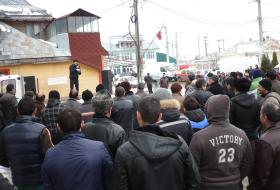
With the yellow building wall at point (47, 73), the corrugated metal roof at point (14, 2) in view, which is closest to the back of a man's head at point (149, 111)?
the yellow building wall at point (47, 73)

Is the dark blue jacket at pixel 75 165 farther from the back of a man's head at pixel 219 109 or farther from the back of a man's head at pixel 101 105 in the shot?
the back of a man's head at pixel 219 109

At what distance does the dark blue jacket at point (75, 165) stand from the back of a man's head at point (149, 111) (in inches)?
23.2

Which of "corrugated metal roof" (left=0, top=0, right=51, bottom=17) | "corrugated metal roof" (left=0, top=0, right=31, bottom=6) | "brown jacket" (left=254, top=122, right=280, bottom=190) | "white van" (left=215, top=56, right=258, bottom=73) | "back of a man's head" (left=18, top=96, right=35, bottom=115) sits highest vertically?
"corrugated metal roof" (left=0, top=0, right=31, bottom=6)

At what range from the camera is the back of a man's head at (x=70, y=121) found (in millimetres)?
3982

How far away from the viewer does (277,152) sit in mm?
4328

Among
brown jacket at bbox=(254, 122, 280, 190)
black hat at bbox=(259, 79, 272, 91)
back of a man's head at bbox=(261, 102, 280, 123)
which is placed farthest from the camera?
black hat at bbox=(259, 79, 272, 91)

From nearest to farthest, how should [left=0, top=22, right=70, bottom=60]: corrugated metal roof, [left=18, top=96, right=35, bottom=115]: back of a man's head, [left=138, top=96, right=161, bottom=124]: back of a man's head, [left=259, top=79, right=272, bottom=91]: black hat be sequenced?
[left=138, top=96, right=161, bottom=124]: back of a man's head
[left=18, top=96, right=35, bottom=115]: back of a man's head
[left=259, top=79, right=272, bottom=91]: black hat
[left=0, top=22, right=70, bottom=60]: corrugated metal roof

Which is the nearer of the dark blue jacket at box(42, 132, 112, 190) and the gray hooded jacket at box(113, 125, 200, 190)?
the gray hooded jacket at box(113, 125, 200, 190)

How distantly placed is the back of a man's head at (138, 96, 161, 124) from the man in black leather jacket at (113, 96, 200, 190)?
82mm

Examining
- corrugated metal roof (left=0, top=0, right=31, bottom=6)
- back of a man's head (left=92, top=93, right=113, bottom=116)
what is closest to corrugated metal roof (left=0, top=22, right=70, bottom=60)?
corrugated metal roof (left=0, top=0, right=31, bottom=6)

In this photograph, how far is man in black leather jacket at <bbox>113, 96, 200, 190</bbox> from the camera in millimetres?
3441

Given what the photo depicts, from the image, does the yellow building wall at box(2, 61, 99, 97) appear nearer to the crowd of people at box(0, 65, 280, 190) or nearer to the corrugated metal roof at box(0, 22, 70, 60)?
the corrugated metal roof at box(0, 22, 70, 60)

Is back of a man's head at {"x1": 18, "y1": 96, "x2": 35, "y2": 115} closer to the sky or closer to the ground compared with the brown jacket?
closer to the sky

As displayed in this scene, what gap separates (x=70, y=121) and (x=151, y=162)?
97cm
